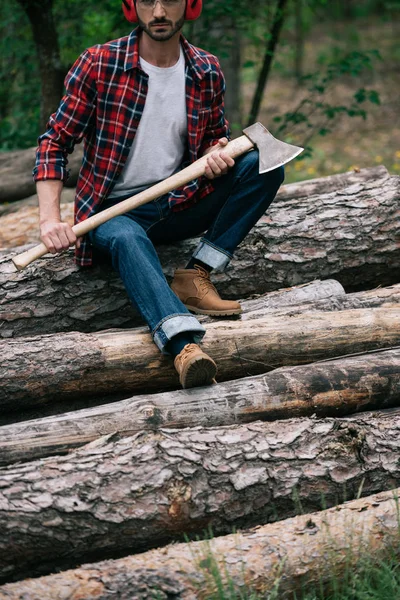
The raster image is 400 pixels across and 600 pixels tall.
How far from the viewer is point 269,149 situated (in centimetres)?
376

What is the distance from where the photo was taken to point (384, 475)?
295 cm

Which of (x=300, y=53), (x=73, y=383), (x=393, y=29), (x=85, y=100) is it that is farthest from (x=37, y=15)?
(x=393, y=29)

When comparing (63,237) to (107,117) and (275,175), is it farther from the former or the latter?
(275,175)

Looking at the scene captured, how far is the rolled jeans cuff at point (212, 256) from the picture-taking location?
3895 millimetres

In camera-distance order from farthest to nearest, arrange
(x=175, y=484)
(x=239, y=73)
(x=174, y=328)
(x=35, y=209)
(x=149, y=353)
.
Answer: (x=239, y=73) < (x=35, y=209) < (x=149, y=353) < (x=174, y=328) < (x=175, y=484)

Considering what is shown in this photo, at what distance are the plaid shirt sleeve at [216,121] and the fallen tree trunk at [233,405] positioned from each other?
1.30 metres

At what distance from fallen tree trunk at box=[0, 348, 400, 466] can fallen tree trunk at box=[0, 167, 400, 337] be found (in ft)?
2.76

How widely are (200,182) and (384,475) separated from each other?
1.69 metres

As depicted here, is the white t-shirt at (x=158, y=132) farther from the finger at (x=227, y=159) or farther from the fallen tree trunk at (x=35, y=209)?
the fallen tree trunk at (x=35, y=209)

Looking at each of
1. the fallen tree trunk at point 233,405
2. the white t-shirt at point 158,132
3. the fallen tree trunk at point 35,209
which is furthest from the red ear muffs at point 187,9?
the fallen tree trunk at point 233,405

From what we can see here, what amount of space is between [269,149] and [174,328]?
1.03 metres

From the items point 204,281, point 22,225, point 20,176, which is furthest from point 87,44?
point 204,281

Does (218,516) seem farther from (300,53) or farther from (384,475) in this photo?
(300,53)

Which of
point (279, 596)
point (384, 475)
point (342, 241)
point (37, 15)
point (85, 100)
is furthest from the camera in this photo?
point (37, 15)
